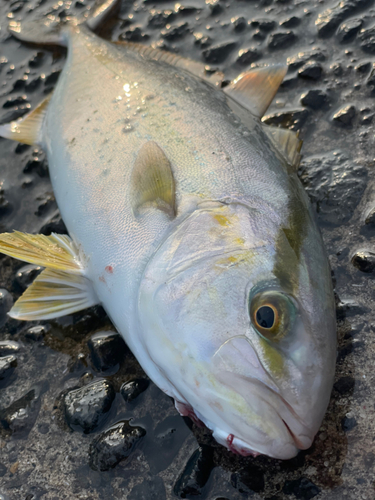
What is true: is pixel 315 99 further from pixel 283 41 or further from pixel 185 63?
pixel 185 63

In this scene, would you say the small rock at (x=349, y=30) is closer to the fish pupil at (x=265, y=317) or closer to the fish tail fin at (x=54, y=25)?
the fish tail fin at (x=54, y=25)

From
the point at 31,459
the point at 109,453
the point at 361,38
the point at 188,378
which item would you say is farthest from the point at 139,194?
the point at 361,38

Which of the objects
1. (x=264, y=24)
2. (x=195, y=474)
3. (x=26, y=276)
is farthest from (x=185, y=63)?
(x=195, y=474)

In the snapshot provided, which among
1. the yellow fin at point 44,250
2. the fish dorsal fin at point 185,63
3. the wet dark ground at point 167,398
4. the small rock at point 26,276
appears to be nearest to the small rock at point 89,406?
the wet dark ground at point 167,398

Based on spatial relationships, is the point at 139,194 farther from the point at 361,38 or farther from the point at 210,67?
the point at 361,38

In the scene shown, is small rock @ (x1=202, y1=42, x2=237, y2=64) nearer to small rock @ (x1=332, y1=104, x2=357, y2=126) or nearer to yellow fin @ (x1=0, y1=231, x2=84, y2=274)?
small rock @ (x1=332, y1=104, x2=357, y2=126)

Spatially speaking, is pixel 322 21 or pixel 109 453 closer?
pixel 109 453
